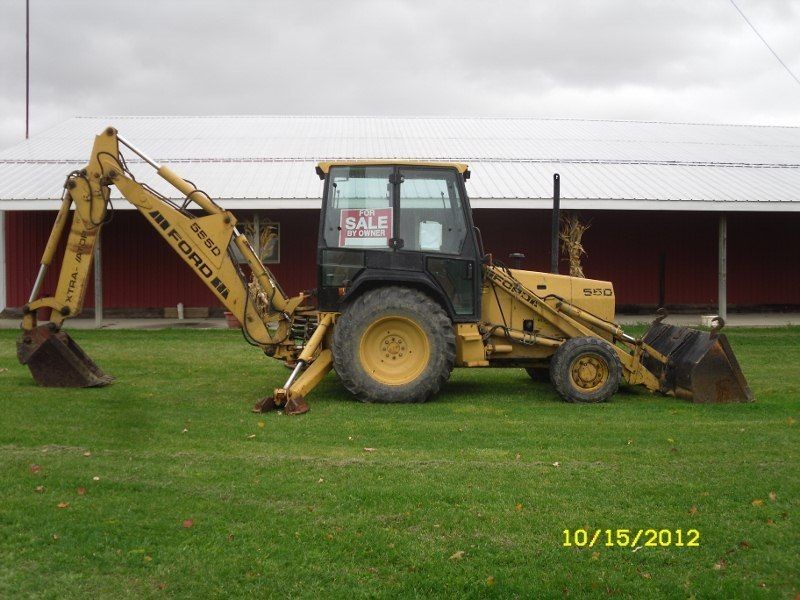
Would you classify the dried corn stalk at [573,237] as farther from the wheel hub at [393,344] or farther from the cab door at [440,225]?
the wheel hub at [393,344]

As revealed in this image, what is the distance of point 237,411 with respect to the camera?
328 inches

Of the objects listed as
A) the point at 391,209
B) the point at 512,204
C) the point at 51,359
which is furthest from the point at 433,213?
the point at 512,204

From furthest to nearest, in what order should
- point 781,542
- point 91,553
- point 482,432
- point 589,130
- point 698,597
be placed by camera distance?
point 589,130 < point 482,432 < point 781,542 < point 91,553 < point 698,597

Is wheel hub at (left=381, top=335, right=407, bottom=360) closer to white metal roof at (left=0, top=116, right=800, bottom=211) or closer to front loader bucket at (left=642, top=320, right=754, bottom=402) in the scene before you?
front loader bucket at (left=642, top=320, right=754, bottom=402)

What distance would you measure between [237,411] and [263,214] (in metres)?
13.0

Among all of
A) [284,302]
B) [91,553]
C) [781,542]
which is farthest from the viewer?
[284,302]

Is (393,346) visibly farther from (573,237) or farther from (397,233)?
(573,237)

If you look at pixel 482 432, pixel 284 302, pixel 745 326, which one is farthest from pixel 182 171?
pixel 482 432

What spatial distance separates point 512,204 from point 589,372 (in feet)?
32.5

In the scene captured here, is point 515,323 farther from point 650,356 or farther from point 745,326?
point 745,326

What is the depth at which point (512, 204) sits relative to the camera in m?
18.6
